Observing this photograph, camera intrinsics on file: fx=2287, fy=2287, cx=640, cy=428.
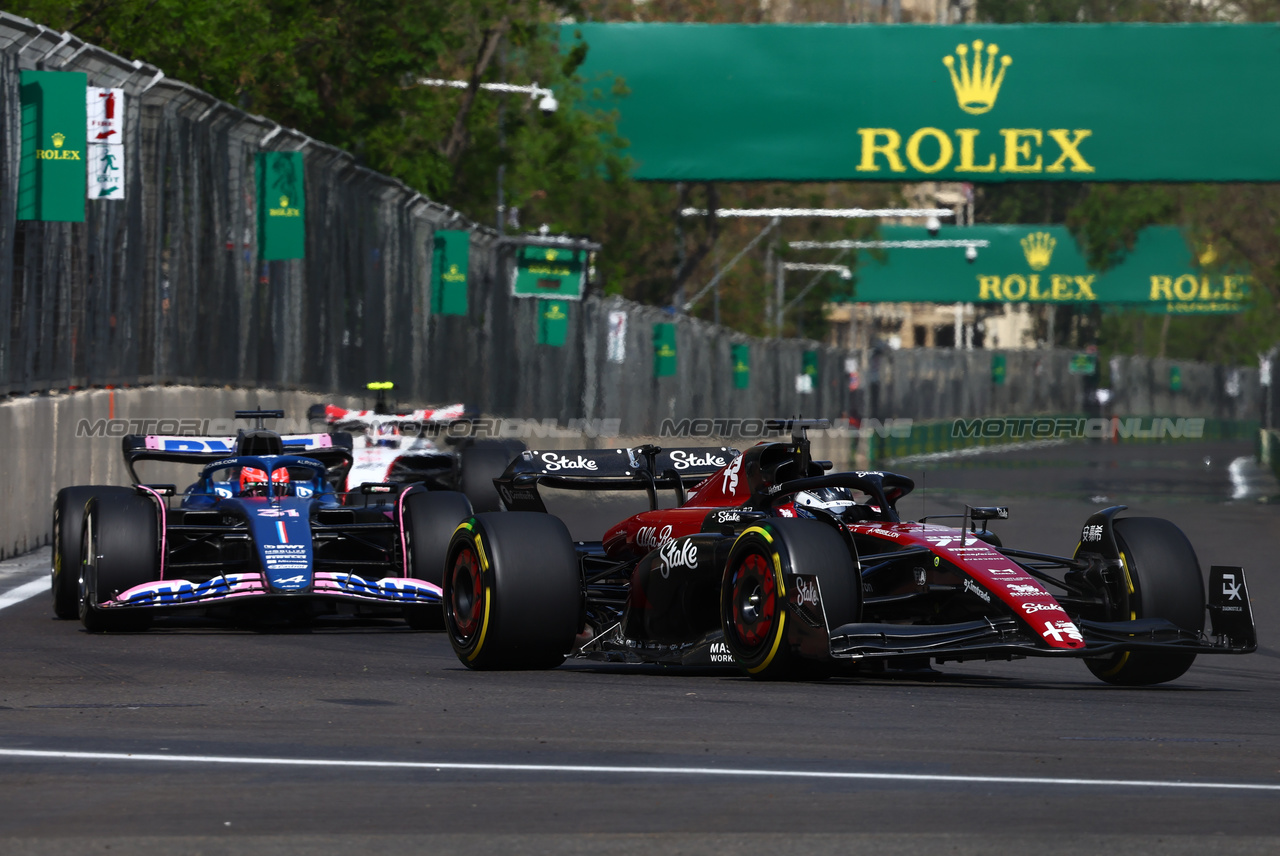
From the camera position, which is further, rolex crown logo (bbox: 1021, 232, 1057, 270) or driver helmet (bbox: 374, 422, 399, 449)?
rolex crown logo (bbox: 1021, 232, 1057, 270)

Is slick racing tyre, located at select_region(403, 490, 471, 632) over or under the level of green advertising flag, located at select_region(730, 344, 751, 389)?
under

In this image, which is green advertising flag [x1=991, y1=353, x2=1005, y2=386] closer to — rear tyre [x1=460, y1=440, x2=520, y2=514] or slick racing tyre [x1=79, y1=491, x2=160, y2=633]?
rear tyre [x1=460, y1=440, x2=520, y2=514]

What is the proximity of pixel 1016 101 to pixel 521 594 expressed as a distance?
26333mm

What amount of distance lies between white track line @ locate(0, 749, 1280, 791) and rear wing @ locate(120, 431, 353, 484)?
6318 millimetres

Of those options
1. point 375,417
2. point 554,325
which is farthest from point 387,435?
point 554,325

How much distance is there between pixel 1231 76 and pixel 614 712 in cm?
2828

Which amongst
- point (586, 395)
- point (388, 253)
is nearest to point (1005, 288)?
point (586, 395)

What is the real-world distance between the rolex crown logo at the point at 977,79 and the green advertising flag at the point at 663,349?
11.9m

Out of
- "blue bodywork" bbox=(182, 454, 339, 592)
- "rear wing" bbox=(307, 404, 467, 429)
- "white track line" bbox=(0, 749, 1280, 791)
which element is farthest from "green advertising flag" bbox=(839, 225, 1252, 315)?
"white track line" bbox=(0, 749, 1280, 791)

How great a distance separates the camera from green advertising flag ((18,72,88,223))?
17.0 meters

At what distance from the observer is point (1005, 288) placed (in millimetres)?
73562

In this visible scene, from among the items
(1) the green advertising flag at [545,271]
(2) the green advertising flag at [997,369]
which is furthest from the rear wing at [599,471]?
(2) the green advertising flag at [997,369]

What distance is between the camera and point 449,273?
1291 inches

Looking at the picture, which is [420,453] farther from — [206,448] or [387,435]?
[206,448]
